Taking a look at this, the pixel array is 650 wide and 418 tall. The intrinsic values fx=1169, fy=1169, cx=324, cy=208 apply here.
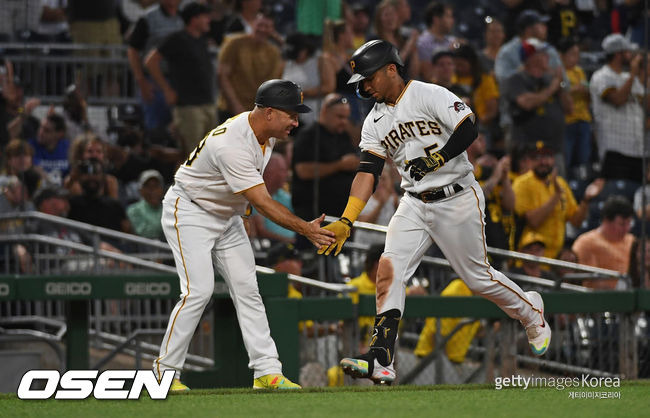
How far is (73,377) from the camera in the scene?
6477 millimetres

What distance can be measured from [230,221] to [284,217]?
0.52 meters

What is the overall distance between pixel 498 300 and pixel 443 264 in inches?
97.2

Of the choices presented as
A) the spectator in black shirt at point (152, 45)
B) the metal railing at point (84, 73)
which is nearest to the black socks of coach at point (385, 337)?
the spectator in black shirt at point (152, 45)

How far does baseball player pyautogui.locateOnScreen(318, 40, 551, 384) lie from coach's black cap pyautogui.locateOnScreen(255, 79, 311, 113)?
1.07 ft

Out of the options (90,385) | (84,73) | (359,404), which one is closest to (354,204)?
(359,404)

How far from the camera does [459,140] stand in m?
6.37

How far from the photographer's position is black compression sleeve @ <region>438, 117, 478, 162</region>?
6340mm

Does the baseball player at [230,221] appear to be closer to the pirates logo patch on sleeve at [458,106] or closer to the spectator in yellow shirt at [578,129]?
the pirates logo patch on sleeve at [458,106]

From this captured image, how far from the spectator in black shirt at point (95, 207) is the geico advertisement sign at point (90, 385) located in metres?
3.25

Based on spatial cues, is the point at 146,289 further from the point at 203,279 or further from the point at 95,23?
the point at 95,23

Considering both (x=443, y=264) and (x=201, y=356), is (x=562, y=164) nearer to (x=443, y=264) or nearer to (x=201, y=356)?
(x=443, y=264)

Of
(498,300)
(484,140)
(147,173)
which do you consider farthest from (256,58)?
(498,300)

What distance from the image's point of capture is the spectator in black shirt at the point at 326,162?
31.2 feet

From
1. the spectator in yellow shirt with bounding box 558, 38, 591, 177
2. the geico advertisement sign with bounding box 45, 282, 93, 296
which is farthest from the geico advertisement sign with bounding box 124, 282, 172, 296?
the spectator in yellow shirt with bounding box 558, 38, 591, 177
